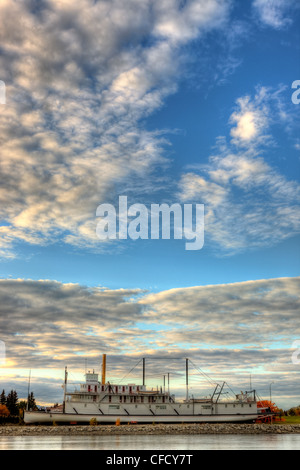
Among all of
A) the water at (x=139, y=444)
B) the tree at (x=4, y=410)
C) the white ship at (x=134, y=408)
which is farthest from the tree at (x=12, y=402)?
the water at (x=139, y=444)

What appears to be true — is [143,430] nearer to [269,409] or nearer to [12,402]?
[269,409]

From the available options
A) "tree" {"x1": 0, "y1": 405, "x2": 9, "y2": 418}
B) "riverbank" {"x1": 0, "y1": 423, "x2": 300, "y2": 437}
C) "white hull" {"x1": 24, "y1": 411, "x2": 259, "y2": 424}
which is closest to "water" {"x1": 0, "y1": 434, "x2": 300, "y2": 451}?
"riverbank" {"x1": 0, "y1": 423, "x2": 300, "y2": 437}

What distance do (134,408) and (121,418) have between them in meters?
3.42

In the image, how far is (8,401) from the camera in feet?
506

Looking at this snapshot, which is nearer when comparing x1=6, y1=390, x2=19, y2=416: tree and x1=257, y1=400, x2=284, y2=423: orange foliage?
x1=257, y1=400, x2=284, y2=423: orange foliage

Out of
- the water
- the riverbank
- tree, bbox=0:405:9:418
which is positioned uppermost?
the water

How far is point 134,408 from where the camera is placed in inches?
3802

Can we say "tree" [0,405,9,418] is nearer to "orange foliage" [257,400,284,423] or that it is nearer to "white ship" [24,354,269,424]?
"white ship" [24,354,269,424]

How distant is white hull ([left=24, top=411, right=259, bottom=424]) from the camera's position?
93188 millimetres

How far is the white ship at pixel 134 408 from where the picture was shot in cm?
9391

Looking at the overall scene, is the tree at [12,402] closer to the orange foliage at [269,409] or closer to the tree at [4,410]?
the tree at [4,410]
